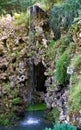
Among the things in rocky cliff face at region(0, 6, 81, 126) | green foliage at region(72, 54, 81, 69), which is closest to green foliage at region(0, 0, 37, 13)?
rocky cliff face at region(0, 6, 81, 126)

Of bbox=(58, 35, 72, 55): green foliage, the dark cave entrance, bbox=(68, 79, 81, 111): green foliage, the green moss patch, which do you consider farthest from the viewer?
the dark cave entrance

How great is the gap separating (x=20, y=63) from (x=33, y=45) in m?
0.71

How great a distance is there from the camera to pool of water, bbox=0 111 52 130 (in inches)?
348

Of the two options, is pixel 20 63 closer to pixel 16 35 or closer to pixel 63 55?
pixel 16 35

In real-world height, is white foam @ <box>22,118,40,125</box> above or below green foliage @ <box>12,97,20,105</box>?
below

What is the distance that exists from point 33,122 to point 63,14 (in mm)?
3182

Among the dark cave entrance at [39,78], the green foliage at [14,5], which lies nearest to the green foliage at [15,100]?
the dark cave entrance at [39,78]

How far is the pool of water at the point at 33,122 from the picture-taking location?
→ 885cm

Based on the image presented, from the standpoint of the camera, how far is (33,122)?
9.38 meters

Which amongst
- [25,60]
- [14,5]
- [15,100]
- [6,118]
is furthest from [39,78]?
[14,5]

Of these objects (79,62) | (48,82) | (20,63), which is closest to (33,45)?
(20,63)

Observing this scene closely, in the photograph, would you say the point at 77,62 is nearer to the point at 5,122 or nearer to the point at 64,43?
the point at 64,43

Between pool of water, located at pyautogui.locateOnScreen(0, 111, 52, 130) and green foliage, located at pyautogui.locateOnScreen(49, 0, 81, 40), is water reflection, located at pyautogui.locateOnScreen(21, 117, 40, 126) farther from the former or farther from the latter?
green foliage, located at pyautogui.locateOnScreen(49, 0, 81, 40)

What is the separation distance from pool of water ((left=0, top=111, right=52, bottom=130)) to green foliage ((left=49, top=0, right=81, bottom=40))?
248cm
